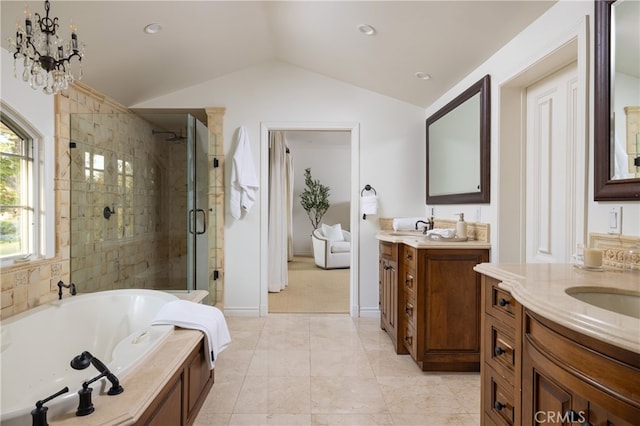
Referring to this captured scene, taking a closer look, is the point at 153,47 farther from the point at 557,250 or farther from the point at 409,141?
the point at 557,250

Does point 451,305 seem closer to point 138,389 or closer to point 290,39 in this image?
point 138,389

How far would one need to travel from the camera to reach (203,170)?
3473 mm

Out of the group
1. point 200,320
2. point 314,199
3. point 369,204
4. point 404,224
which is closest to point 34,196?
point 200,320

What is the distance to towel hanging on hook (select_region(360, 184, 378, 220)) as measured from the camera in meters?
3.58

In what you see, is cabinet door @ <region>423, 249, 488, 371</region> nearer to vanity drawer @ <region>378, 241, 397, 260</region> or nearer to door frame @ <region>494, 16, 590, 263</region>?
door frame @ <region>494, 16, 590, 263</region>

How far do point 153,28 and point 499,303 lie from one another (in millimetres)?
2831

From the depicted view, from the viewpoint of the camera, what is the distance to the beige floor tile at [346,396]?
79.2 inches

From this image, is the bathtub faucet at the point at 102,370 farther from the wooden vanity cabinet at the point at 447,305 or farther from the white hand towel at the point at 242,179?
the white hand towel at the point at 242,179

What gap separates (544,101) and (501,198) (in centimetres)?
67

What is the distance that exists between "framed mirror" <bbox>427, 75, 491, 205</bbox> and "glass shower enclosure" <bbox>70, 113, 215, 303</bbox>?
7.71 ft

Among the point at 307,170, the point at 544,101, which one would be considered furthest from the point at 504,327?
the point at 307,170

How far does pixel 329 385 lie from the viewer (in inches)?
89.9

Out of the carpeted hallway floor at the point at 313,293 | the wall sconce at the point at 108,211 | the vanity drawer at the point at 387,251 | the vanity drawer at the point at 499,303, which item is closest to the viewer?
the vanity drawer at the point at 499,303

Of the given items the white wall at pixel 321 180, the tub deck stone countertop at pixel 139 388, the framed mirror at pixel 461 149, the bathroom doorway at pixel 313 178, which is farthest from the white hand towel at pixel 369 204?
the white wall at pixel 321 180
